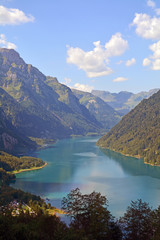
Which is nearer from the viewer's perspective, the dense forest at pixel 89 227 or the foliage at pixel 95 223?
the dense forest at pixel 89 227

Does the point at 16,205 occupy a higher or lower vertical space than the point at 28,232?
lower

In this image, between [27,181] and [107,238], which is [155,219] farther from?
[27,181]

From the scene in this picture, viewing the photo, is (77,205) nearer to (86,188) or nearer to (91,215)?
(91,215)

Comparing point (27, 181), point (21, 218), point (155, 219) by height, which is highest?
point (155, 219)

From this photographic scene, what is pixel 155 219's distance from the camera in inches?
2633

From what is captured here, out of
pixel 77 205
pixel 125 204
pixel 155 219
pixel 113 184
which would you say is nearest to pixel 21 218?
pixel 77 205

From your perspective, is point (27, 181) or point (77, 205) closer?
point (77, 205)

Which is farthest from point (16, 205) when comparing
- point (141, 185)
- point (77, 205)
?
point (141, 185)

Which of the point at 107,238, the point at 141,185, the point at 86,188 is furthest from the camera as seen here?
the point at 141,185

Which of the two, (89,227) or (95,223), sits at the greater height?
(95,223)

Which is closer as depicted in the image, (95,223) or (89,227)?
(95,223)

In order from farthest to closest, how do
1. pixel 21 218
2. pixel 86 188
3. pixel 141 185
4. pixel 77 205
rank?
pixel 141 185 → pixel 86 188 → pixel 21 218 → pixel 77 205

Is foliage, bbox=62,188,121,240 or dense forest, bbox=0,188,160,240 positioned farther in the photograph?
foliage, bbox=62,188,121,240

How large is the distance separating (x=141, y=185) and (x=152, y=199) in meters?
36.2
